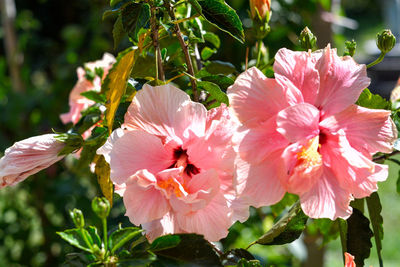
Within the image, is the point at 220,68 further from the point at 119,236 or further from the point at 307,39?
the point at 119,236

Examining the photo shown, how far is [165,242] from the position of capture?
1.80 ft

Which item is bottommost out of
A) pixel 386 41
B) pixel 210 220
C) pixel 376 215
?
pixel 376 215

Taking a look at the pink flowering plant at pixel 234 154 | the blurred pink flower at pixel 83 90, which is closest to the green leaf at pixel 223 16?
the pink flowering plant at pixel 234 154

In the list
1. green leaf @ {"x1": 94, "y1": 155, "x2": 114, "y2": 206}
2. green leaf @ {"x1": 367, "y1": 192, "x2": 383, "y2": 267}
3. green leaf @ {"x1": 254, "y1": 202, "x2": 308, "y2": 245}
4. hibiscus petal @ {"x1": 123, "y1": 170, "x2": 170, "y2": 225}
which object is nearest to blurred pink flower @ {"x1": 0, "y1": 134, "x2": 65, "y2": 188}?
green leaf @ {"x1": 94, "y1": 155, "x2": 114, "y2": 206}

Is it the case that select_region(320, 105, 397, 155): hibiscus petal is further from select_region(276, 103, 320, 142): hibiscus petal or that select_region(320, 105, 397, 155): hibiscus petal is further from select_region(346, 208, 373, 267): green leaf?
select_region(346, 208, 373, 267): green leaf

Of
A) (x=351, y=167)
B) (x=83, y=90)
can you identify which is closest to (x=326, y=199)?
(x=351, y=167)

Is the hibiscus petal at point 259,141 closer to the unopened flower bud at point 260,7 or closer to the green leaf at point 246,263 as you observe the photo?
the green leaf at point 246,263

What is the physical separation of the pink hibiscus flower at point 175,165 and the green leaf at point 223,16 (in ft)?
0.32

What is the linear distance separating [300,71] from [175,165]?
0.16 metres

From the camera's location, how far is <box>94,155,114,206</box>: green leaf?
2.15 feet

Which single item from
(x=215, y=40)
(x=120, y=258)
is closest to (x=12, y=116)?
(x=215, y=40)

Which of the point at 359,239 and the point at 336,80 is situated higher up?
the point at 336,80

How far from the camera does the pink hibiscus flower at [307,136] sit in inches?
20.5

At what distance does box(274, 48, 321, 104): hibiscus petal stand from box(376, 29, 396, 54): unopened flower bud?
0.54ft
